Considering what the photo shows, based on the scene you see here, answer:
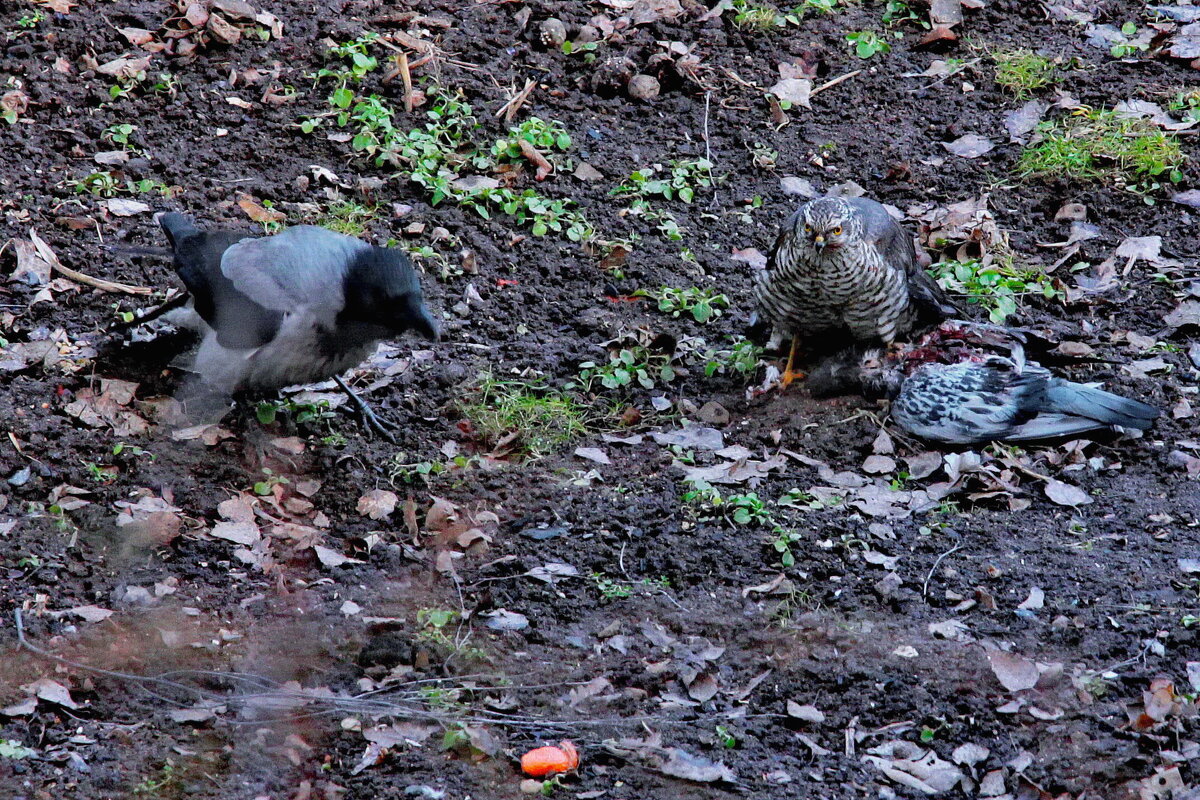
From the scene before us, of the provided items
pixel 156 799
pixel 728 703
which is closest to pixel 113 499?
pixel 156 799

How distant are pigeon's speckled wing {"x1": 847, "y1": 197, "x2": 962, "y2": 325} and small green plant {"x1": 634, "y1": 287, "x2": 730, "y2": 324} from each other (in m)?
0.96

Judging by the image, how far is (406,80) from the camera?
7.14 m

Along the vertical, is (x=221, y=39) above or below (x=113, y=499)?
above

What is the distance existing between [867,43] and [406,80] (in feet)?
10.4

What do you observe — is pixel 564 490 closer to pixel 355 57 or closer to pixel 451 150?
pixel 451 150

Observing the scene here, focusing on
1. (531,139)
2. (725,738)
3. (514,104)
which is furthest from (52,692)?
(514,104)

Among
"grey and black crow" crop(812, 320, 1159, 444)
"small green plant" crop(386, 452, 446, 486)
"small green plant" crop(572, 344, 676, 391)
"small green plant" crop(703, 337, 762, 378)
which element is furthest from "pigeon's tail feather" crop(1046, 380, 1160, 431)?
"small green plant" crop(386, 452, 446, 486)

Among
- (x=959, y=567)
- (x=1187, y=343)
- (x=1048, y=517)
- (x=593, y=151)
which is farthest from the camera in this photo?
(x=593, y=151)

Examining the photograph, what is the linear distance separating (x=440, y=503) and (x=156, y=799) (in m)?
1.75

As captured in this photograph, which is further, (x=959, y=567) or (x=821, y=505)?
(x=821, y=505)

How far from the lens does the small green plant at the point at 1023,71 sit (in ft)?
25.6

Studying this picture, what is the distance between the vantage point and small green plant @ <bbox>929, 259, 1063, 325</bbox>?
6.23 meters

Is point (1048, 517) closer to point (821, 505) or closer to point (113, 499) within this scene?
point (821, 505)

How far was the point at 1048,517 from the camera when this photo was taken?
4996 millimetres
